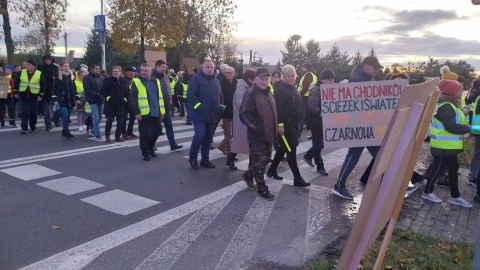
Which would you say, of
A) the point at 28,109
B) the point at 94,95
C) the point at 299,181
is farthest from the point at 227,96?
the point at 28,109

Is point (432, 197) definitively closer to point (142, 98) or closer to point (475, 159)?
point (475, 159)

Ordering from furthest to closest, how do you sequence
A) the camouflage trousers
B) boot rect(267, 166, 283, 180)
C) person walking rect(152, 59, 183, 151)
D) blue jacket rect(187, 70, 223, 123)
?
person walking rect(152, 59, 183, 151) → blue jacket rect(187, 70, 223, 123) → boot rect(267, 166, 283, 180) → the camouflage trousers

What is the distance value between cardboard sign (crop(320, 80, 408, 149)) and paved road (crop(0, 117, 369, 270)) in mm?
980

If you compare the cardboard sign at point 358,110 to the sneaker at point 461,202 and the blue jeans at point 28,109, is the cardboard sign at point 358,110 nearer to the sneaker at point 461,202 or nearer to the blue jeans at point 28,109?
the sneaker at point 461,202

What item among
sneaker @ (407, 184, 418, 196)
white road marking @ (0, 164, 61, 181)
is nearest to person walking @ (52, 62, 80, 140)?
white road marking @ (0, 164, 61, 181)

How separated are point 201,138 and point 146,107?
146 centimetres

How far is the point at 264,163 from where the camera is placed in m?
6.16

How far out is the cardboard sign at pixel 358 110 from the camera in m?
6.18

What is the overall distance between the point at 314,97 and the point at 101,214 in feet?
13.3

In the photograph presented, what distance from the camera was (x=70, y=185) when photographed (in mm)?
6539

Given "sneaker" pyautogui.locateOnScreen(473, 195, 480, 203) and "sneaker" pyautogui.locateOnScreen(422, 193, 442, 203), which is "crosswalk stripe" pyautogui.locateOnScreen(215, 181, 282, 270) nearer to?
"sneaker" pyautogui.locateOnScreen(422, 193, 442, 203)

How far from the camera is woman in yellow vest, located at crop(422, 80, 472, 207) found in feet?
18.8

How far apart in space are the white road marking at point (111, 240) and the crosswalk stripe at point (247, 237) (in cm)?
69

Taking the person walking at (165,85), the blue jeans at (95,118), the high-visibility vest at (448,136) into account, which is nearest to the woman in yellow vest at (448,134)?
the high-visibility vest at (448,136)
